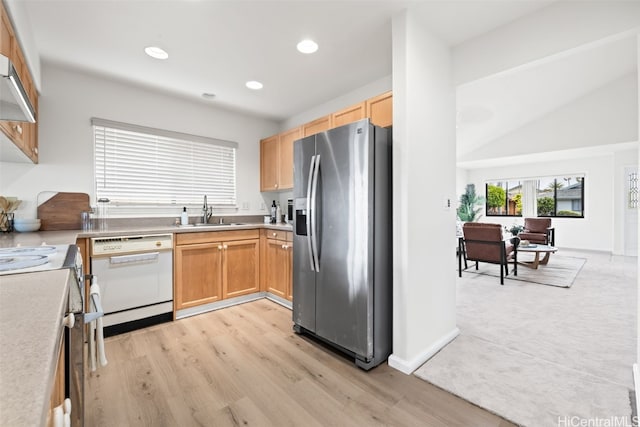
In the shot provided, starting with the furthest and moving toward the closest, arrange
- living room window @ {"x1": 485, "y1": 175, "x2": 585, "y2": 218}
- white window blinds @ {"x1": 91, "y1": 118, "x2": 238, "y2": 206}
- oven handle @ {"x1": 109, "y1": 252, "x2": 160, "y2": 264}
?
living room window @ {"x1": 485, "y1": 175, "x2": 585, "y2": 218} < white window blinds @ {"x1": 91, "y1": 118, "x2": 238, "y2": 206} < oven handle @ {"x1": 109, "y1": 252, "x2": 160, "y2": 264}

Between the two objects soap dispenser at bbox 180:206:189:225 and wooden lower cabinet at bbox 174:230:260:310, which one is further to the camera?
soap dispenser at bbox 180:206:189:225

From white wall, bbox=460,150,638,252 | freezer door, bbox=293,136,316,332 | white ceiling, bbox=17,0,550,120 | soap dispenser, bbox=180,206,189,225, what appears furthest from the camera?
white wall, bbox=460,150,638,252

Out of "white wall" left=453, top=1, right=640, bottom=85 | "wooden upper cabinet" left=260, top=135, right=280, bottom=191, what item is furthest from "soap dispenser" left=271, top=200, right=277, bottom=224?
"white wall" left=453, top=1, right=640, bottom=85

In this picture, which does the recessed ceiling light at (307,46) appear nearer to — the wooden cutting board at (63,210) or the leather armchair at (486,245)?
the wooden cutting board at (63,210)

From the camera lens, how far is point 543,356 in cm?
219

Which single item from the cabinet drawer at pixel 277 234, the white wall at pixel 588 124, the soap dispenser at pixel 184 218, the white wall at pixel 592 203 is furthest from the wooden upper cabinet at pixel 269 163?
the white wall at pixel 592 203

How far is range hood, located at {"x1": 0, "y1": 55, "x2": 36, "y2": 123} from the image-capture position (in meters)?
1.06

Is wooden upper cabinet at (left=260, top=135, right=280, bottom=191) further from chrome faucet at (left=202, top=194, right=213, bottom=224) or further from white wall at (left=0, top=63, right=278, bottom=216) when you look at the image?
white wall at (left=0, top=63, right=278, bottom=216)

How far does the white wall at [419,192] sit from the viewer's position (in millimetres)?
2020

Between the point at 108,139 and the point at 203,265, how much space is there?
1618 mm

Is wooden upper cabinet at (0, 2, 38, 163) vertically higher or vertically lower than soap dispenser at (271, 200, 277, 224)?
higher

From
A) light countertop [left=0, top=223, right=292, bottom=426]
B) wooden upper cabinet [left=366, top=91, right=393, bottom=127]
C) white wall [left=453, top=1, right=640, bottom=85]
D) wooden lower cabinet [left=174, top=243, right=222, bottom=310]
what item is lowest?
wooden lower cabinet [left=174, top=243, right=222, bottom=310]

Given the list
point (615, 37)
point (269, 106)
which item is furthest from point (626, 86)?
point (269, 106)

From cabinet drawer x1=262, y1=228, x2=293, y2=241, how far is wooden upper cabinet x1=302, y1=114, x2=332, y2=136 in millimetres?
1173
